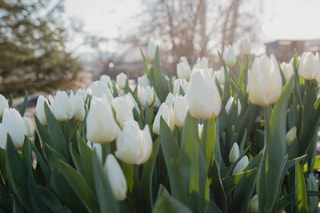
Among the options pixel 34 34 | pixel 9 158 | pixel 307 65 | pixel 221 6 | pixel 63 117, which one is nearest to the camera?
pixel 9 158

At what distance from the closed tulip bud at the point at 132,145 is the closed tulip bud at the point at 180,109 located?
0.14 metres

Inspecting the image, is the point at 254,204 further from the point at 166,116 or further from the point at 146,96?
the point at 146,96

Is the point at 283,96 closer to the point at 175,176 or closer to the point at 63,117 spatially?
the point at 175,176

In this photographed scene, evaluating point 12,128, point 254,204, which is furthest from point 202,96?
point 12,128

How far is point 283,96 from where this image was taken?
0.42m

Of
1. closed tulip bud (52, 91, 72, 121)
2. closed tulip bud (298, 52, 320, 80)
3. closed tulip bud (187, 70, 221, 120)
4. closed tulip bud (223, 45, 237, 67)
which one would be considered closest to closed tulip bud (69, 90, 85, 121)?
closed tulip bud (52, 91, 72, 121)

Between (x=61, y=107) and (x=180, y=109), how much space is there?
31 centimetres

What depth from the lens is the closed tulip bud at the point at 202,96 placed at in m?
0.39

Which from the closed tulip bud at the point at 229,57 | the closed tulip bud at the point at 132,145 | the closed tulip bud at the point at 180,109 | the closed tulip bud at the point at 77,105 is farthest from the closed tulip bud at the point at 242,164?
the closed tulip bud at the point at 229,57

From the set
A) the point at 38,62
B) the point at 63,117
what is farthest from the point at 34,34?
the point at 63,117

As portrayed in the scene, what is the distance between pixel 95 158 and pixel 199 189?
0.61ft

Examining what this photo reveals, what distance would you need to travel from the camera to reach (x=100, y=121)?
0.41 metres

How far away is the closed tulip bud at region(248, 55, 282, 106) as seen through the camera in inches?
15.5

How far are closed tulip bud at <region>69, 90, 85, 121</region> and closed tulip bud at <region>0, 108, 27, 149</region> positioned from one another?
4.7 inches
